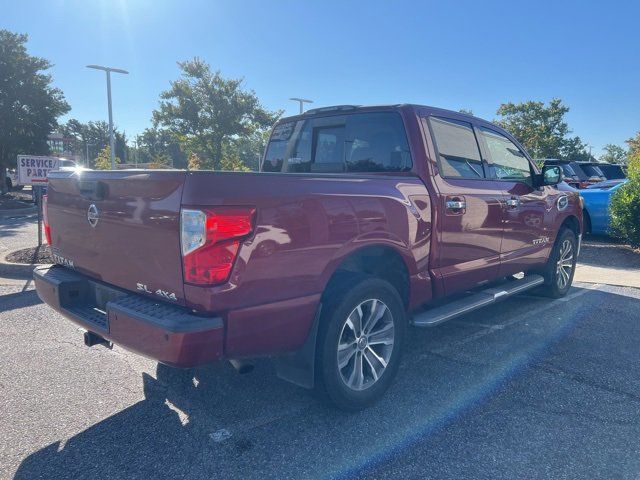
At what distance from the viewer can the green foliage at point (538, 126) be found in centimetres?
3170

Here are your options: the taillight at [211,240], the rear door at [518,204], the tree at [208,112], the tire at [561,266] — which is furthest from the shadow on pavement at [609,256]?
the tree at [208,112]

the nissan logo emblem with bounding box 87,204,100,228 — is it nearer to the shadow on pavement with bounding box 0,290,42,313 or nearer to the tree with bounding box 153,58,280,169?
the shadow on pavement with bounding box 0,290,42,313

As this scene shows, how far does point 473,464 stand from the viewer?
2506mm

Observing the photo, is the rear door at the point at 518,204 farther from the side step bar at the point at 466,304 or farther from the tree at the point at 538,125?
the tree at the point at 538,125

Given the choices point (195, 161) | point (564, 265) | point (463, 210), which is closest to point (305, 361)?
point (463, 210)

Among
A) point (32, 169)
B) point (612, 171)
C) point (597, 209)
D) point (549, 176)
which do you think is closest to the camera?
point (549, 176)

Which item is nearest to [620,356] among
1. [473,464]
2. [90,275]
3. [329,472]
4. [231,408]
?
[473,464]

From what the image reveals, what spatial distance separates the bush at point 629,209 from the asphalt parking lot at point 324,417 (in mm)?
5729

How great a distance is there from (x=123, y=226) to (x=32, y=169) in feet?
20.1

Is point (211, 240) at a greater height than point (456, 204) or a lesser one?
lesser

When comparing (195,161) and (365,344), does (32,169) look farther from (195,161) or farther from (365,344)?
(195,161)

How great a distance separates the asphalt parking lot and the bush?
18.8 ft

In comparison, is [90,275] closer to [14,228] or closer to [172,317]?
[172,317]

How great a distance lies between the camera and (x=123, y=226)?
2688 mm
